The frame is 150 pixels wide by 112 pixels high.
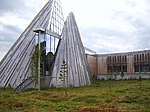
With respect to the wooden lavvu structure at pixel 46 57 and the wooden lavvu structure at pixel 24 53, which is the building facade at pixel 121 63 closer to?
the wooden lavvu structure at pixel 46 57

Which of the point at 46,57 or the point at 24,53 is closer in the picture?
the point at 46,57

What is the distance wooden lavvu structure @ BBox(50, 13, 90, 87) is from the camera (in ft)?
122

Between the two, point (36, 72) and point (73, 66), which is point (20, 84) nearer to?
point (36, 72)

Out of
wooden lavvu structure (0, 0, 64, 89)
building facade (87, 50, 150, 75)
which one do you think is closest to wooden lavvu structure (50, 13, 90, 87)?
wooden lavvu structure (0, 0, 64, 89)

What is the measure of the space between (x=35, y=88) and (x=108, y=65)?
3995 cm

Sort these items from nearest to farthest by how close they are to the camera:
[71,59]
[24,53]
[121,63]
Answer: [24,53], [71,59], [121,63]

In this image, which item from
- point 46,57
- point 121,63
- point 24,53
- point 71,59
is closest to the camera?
point 46,57

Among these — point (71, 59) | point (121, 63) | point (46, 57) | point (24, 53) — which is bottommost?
point (71, 59)

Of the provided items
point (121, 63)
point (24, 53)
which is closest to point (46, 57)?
point (24, 53)

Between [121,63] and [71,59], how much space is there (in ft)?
104

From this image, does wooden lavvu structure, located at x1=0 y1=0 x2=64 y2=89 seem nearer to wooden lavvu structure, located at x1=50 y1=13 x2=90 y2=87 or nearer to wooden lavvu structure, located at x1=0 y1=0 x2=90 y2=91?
wooden lavvu structure, located at x1=0 y1=0 x2=90 y2=91

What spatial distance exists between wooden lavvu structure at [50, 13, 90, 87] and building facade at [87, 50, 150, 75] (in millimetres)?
23569

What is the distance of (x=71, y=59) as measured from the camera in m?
39.4

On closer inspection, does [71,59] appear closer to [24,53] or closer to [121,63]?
[24,53]
